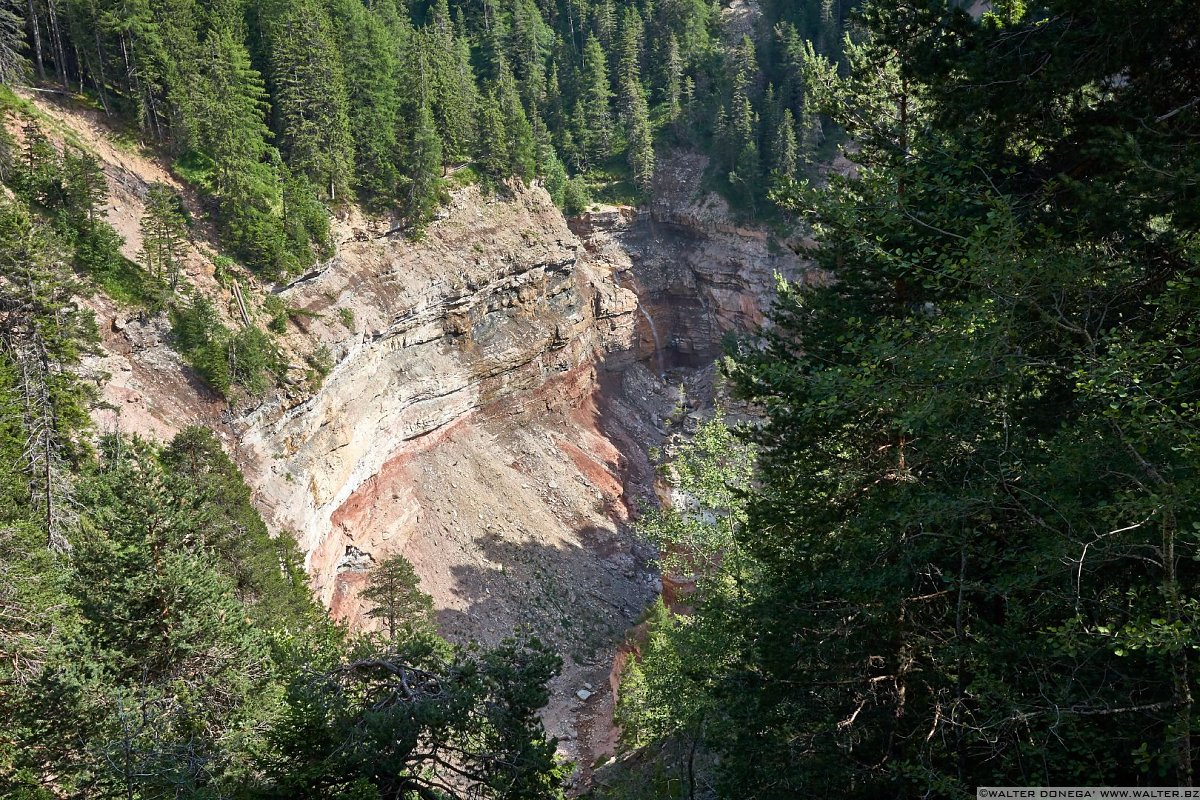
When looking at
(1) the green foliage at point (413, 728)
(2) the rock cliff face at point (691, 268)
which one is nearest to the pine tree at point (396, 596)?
(1) the green foliage at point (413, 728)

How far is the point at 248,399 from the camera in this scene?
29078 mm

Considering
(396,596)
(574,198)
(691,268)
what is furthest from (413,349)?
(691,268)

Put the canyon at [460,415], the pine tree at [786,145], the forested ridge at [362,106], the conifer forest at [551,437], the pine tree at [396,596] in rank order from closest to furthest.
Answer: the conifer forest at [551,437] → the pine tree at [396,596] → the canyon at [460,415] → the forested ridge at [362,106] → the pine tree at [786,145]

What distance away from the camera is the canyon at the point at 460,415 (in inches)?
1158

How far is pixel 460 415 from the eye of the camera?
42.2m

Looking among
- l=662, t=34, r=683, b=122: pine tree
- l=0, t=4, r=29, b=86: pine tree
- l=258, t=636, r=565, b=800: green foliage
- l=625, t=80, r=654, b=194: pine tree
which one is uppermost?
l=0, t=4, r=29, b=86: pine tree

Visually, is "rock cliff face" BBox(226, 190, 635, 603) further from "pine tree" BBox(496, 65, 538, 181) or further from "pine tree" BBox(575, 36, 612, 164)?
"pine tree" BBox(575, 36, 612, 164)

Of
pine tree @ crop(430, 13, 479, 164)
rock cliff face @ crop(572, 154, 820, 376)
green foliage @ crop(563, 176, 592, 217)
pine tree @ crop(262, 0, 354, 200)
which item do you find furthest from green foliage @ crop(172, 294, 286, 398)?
green foliage @ crop(563, 176, 592, 217)

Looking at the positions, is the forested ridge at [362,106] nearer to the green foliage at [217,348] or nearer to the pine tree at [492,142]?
the pine tree at [492,142]

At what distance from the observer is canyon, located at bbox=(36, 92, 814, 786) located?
96.5 feet

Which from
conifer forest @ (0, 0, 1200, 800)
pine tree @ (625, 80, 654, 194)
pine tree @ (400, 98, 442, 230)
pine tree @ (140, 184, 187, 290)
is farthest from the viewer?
pine tree @ (625, 80, 654, 194)

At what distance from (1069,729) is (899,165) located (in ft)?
19.3

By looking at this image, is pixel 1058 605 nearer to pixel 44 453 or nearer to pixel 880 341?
pixel 880 341

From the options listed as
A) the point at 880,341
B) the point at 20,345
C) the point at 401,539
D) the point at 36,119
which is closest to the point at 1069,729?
the point at 880,341
